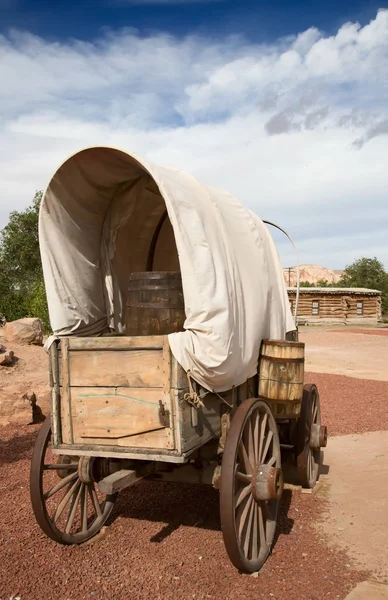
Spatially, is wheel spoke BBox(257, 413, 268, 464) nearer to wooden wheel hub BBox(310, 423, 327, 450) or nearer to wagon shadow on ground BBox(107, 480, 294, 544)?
wagon shadow on ground BBox(107, 480, 294, 544)

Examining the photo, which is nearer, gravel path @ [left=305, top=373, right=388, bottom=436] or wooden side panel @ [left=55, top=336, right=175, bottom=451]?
wooden side panel @ [left=55, top=336, right=175, bottom=451]

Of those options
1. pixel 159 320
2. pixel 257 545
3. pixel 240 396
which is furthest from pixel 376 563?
pixel 159 320

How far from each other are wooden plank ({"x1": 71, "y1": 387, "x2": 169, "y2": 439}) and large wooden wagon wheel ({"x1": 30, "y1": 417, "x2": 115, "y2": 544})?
46 cm

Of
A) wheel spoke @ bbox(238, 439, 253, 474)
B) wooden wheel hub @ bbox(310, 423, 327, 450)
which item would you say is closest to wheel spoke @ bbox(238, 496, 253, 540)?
wheel spoke @ bbox(238, 439, 253, 474)

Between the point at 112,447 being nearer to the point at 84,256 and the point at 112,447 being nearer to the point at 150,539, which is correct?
the point at 150,539

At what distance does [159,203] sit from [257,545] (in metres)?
2.93

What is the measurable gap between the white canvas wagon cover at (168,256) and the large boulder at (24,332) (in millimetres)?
8802

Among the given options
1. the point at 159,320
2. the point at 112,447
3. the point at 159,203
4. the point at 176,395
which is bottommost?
the point at 112,447

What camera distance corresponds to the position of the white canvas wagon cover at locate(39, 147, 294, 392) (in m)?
3.22

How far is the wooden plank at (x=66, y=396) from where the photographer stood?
137 inches

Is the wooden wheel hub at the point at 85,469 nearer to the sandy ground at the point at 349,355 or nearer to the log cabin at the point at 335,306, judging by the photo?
the sandy ground at the point at 349,355

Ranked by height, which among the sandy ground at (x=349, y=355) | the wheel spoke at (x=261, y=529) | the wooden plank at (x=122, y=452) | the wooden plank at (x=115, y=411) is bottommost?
the sandy ground at (x=349, y=355)

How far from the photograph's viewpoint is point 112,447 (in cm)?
340

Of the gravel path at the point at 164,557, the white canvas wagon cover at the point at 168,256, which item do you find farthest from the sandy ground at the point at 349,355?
the white canvas wagon cover at the point at 168,256
